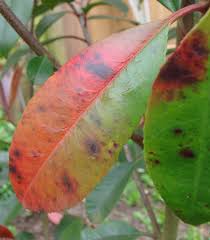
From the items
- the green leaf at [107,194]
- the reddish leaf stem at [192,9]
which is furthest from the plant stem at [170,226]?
the reddish leaf stem at [192,9]

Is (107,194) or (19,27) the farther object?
(107,194)

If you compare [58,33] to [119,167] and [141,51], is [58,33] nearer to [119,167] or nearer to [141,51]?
[119,167]

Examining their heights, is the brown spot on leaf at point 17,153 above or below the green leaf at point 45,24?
above

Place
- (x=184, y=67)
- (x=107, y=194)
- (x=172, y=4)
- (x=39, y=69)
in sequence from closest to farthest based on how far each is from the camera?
1. (x=184, y=67)
2. (x=172, y=4)
3. (x=39, y=69)
4. (x=107, y=194)

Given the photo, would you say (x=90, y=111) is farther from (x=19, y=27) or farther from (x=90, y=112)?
(x=19, y=27)

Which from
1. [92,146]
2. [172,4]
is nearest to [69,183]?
[92,146]

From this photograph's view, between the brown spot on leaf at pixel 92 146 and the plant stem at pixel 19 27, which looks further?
the plant stem at pixel 19 27

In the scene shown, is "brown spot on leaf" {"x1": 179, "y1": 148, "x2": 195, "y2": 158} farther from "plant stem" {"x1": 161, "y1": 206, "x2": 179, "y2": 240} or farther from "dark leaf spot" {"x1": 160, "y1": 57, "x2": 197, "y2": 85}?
"plant stem" {"x1": 161, "y1": 206, "x2": 179, "y2": 240}

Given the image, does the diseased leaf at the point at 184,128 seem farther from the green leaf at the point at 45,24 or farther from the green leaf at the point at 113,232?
the green leaf at the point at 45,24
